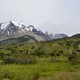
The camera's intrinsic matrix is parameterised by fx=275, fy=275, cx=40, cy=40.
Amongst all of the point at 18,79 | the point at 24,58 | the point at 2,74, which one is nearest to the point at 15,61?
the point at 24,58

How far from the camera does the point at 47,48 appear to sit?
175625 mm

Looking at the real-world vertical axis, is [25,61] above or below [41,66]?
above

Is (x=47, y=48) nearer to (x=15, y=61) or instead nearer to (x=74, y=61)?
(x=15, y=61)

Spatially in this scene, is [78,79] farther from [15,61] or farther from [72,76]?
[15,61]

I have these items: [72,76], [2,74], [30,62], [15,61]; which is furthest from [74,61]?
[72,76]

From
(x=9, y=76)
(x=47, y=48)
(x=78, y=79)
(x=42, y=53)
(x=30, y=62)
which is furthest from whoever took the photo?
(x=47, y=48)

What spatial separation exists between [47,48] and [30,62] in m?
69.0

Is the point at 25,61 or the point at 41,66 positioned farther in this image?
the point at 25,61

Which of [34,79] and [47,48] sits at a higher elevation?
[47,48]

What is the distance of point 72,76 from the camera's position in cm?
5062

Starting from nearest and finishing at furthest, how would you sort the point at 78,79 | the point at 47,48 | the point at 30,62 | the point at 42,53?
the point at 78,79 → the point at 30,62 → the point at 42,53 → the point at 47,48

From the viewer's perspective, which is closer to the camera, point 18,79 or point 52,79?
point 52,79

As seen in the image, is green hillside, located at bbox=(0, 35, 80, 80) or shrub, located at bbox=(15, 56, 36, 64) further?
shrub, located at bbox=(15, 56, 36, 64)

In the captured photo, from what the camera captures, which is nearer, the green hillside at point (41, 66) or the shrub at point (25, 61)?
the green hillside at point (41, 66)
